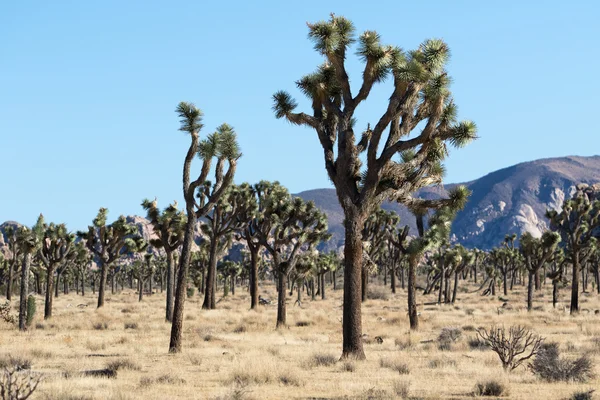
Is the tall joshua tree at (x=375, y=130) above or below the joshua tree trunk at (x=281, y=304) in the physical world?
above

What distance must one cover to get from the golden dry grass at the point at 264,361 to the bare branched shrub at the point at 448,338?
0.29 meters

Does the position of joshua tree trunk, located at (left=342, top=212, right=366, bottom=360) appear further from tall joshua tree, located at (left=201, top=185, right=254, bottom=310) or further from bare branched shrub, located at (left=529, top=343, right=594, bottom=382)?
tall joshua tree, located at (left=201, top=185, right=254, bottom=310)

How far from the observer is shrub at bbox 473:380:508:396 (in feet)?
39.5

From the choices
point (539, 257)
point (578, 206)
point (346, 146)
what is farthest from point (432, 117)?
point (539, 257)

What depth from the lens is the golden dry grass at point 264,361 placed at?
12227mm

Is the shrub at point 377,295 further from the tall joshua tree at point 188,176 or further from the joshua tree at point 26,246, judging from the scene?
the tall joshua tree at point 188,176

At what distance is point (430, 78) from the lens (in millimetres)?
16578

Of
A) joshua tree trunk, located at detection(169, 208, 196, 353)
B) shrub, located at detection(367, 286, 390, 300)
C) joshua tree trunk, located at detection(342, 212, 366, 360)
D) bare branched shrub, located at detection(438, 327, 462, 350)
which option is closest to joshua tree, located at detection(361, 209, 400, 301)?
shrub, located at detection(367, 286, 390, 300)

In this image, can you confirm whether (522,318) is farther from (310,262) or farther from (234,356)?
(234,356)

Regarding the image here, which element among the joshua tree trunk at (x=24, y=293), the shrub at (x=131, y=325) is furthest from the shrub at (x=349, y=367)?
the joshua tree trunk at (x=24, y=293)

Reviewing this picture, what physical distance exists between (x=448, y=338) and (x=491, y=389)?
1021 centimetres

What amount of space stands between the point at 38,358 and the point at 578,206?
1105 inches

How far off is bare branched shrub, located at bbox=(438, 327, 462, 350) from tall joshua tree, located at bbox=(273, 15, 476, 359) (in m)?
4.68

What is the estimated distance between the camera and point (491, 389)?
12.1m
